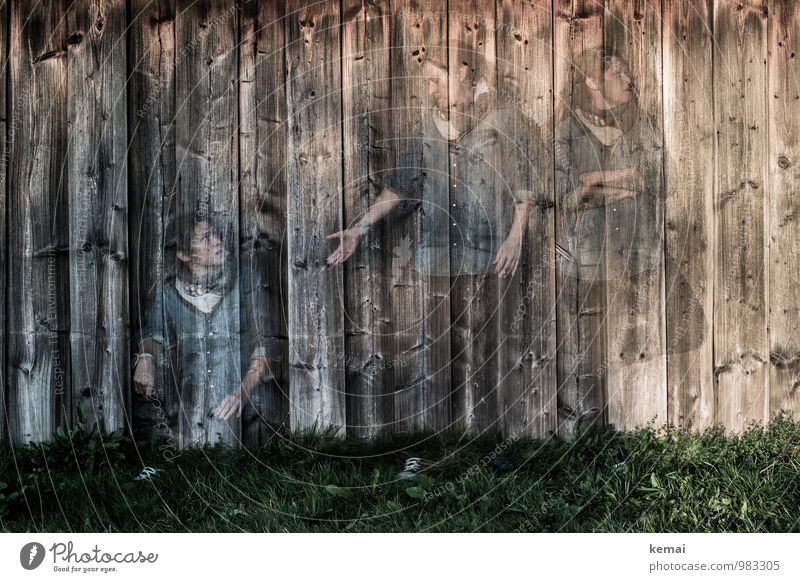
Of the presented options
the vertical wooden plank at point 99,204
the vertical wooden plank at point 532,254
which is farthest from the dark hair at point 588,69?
the vertical wooden plank at point 99,204

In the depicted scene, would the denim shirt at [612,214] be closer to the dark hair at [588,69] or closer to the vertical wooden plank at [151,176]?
the dark hair at [588,69]

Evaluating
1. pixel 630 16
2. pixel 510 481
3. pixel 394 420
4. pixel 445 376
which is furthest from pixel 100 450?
pixel 630 16

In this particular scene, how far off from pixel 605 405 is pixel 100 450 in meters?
2.46

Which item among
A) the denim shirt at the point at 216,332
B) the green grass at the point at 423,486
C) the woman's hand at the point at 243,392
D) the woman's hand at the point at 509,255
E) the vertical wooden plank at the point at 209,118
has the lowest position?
the green grass at the point at 423,486

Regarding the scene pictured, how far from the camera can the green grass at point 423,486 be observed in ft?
10.4

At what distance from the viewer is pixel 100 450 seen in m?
3.62

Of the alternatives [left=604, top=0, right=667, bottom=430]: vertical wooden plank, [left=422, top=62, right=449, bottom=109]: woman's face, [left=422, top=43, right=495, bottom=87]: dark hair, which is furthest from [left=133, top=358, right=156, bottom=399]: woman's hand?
[left=604, top=0, right=667, bottom=430]: vertical wooden plank

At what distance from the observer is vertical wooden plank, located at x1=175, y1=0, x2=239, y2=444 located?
3676 mm

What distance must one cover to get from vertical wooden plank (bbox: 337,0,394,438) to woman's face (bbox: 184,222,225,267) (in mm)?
629

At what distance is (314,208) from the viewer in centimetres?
371

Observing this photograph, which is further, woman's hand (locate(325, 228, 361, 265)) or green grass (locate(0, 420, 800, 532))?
woman's hand (locate(325, 228, 361, 265))

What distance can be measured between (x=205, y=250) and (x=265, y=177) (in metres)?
0.46

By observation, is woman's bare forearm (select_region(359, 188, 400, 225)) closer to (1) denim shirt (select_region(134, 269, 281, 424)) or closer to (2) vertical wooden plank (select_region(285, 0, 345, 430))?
(2) vertical wooden plank (select_region(285, 0, 345, 430))

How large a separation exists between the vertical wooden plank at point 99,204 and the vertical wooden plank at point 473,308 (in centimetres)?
161
